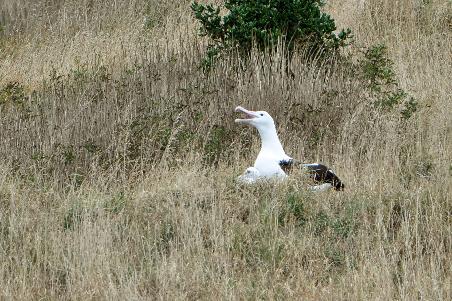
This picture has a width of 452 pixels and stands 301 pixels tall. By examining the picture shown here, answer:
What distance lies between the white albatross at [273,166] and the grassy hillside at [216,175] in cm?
14

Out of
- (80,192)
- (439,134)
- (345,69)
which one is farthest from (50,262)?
(345,69)

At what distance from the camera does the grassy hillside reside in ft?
19.4

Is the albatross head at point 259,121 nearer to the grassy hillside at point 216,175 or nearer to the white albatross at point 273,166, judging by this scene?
the white albatross at point 273,166

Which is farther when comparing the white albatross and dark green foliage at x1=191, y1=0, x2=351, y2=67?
dark green foliage at x1=191, y1=0, x2=351, y2=67

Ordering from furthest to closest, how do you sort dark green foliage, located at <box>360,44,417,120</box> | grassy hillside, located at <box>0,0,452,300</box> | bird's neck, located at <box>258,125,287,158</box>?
dark green foliage, located at <box>360,44,417,120</box> → bird's neck, located at <box>258,125,287,158</box> → grassy hillside, located at <box>0,0,452,300</box>

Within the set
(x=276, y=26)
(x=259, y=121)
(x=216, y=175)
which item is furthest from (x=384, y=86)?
(x=216, y=175)

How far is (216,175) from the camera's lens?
7809 mm

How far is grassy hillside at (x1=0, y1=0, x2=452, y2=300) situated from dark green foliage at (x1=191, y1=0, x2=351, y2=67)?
0.33m

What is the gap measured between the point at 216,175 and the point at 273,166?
0.54 m

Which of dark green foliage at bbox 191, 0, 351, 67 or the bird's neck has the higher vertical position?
dark green foliage at bbox 191, 0, 351, 67

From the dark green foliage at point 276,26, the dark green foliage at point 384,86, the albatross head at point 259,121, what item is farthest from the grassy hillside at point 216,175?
the albatross head at point 259,121

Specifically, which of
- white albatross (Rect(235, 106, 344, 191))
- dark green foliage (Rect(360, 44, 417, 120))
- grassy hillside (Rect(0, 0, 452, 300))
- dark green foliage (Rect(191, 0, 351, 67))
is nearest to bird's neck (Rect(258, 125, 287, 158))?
white albatross (Rect(235, 106, 344, 191))

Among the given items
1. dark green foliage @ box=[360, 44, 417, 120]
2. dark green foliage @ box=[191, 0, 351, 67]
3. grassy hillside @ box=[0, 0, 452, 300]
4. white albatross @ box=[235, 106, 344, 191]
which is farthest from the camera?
dark green foliage @ box=[191, 0, 351, 67]

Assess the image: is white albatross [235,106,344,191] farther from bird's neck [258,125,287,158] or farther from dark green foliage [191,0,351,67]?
dark green foliage [191,0,351,67]
